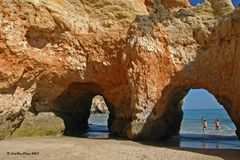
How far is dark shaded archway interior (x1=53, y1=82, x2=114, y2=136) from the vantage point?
22281 mm

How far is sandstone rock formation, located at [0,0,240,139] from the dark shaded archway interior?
159 cm

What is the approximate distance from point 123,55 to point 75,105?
23.2 ft

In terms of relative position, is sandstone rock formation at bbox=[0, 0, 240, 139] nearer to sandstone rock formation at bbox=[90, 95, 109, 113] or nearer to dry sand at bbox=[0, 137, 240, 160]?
dry sand at bbox=[0, 137, 240, 160]

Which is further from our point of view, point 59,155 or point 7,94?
point 7,94

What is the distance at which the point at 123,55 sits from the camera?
19.1 metres

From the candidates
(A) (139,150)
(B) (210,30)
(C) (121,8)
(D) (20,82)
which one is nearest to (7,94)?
(D) (20,82)

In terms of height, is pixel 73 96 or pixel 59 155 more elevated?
pixel 73 96

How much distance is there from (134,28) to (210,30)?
438 cm

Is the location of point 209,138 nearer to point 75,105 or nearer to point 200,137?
point 200,137

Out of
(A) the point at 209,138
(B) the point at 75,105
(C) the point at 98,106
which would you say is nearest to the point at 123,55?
(B) the point at 75,105

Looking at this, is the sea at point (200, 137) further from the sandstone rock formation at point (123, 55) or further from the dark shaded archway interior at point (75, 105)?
the sandstone rock formation at point (123, 55)

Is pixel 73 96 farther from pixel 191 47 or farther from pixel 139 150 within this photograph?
Result: pixel 139 150

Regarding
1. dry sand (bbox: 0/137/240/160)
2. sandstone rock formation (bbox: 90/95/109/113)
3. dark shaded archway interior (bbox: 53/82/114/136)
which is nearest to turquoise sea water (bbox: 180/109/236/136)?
dark shaded archway interior (bbox: 53/82/114/136)

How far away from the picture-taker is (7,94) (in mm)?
16219
